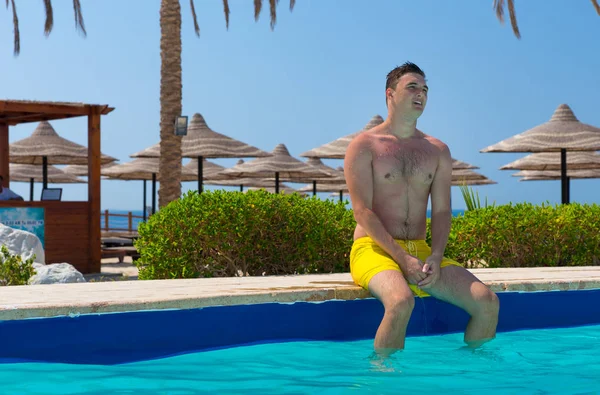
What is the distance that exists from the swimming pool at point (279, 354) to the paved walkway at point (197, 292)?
0.06m

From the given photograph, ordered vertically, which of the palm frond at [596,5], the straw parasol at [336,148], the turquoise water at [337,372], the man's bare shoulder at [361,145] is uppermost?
the palm frond at [596,5]

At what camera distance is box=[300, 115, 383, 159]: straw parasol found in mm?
22234

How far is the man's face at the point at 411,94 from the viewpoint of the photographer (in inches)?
192

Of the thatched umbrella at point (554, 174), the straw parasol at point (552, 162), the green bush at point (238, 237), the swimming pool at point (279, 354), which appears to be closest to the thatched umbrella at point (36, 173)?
the straw parasol at point (552, 162)

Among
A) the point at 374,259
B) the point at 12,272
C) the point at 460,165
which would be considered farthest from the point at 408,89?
the point at 460,165

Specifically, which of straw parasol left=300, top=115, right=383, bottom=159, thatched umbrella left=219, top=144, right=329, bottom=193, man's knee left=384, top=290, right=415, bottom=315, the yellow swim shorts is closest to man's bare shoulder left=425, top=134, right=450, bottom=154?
the yellow swim shorts

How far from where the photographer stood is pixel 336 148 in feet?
74.1

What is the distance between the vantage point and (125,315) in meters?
4.39

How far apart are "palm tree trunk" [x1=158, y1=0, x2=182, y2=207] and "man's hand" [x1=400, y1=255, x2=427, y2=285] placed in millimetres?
10997

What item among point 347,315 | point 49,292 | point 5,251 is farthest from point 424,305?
point 5,251

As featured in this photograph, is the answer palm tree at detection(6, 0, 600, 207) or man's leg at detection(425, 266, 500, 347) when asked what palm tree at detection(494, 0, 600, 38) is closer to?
palm tree at detection(6, 0, 600, 207)

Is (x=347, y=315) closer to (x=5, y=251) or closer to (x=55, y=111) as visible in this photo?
(x=5, y=251)

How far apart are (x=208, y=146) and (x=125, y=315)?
642 inches

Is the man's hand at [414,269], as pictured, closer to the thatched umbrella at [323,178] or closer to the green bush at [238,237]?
the green bush at [238,237]
